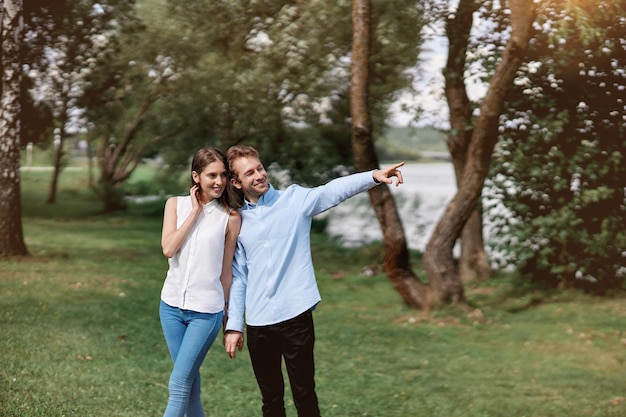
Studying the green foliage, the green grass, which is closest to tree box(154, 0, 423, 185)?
the green foliage

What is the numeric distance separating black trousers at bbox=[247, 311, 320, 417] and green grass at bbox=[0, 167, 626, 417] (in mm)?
2429

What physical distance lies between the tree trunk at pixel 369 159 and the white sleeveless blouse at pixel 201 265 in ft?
23.9

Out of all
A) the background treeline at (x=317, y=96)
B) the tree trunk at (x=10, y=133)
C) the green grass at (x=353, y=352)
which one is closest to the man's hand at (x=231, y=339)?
the green grass at (x=353, y=352)

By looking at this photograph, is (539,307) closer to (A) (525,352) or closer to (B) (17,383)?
(A) (525,352)

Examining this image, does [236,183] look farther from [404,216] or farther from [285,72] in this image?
[404,216]

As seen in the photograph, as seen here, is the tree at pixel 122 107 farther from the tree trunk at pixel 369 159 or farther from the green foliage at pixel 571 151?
the green foliage at pixel 571 151

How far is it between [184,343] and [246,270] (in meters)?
0.54

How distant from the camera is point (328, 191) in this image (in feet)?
14.7

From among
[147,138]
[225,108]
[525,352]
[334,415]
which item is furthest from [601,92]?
[147,138]

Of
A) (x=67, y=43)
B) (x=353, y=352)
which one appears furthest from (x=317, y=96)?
(x=353, y=352)

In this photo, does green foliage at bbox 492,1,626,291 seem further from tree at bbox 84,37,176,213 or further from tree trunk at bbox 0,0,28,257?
tree at bbox 84,37,176,213

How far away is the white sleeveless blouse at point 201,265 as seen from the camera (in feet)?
15.0

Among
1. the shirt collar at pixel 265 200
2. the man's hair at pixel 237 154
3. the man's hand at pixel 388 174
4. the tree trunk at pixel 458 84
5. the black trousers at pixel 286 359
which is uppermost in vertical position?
the tree trunk at pixel 458 84

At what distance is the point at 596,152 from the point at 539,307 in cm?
251
